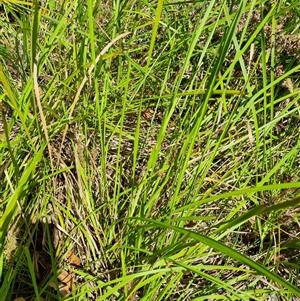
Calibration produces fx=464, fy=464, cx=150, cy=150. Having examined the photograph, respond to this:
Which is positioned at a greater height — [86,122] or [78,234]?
[86,122]

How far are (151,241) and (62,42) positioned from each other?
0.67m

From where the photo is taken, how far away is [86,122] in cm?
141

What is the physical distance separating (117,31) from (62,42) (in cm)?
20

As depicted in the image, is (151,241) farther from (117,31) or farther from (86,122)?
(117,31)

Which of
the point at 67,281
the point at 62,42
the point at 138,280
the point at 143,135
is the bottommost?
the point at 67,281

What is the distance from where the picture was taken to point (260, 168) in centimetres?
147

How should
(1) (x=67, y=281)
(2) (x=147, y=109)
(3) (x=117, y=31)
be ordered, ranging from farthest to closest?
(2) (x=147, y=109)
(3) (x=117, y=31)
(1) (x=67, y=281)

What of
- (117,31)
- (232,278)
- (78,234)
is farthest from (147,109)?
(232,278)

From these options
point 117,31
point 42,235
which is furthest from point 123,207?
point 117,31

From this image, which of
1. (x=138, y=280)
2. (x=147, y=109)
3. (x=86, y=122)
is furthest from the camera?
(x=147, y=109)

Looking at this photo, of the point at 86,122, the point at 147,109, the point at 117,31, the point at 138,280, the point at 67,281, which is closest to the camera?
the point at 138,280

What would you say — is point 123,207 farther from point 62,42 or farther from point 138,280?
point 62,42

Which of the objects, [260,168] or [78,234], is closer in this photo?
[78,234]

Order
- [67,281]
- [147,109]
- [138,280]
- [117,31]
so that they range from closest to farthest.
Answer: [138,280], [67,281], [117,31], [147,109]
